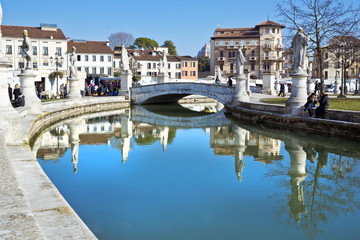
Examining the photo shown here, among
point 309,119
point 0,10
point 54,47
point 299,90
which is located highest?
point 54,47

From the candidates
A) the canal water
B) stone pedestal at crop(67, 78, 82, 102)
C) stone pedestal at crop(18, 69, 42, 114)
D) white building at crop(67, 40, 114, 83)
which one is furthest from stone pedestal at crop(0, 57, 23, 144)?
white building at crop(67, 40, 114, 83)

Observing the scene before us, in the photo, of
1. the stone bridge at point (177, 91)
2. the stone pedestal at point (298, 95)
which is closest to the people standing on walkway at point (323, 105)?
the stone pedestal at point (298, 95)

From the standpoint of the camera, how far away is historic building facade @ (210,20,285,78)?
7012 cm

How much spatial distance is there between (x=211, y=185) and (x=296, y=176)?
2.33 m

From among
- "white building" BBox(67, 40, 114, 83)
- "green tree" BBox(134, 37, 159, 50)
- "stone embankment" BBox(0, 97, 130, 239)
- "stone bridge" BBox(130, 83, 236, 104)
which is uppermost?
"green tree" BBox(134, 37, 159, 50)

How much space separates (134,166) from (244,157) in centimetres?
346

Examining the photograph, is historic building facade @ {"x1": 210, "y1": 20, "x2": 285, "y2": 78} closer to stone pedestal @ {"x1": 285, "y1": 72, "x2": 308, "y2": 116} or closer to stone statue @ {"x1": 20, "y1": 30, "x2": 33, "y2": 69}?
stone pedestal @ {"x1": 285, "y1": 72, "x2": 308, "y2": 116}

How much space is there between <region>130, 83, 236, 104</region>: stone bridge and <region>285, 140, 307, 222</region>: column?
13191 millimetres

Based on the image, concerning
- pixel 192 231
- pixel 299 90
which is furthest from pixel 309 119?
pixel 192 231

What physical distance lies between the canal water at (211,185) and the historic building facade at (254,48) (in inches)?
2260

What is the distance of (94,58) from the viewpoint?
61906 mm

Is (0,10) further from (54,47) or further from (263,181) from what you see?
(54,47)

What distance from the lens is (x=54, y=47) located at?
5594cm

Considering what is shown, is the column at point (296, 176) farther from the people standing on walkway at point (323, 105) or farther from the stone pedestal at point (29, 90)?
the stone pedestal at point (29, 90)
